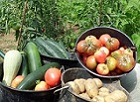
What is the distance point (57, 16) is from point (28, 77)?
1.59m

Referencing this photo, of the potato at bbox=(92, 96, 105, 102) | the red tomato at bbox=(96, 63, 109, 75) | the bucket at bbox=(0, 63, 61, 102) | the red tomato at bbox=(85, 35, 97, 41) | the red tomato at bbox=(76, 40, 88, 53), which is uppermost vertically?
the red tomato at bbox=(85, 35, 97, 41)

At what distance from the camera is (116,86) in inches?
107

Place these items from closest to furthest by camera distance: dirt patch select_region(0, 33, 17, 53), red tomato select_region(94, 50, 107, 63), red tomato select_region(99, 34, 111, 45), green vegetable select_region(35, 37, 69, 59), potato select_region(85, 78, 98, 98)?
potato select_region(85, 78, 98, 98)
red tomato select_region(94, 50, 107, 63)
red tomato select_region(99, 34, 111, 45)
green vegetable select_region(35, 37, 69, 59)
dirt patch select_region(0, 33, 17, 53)

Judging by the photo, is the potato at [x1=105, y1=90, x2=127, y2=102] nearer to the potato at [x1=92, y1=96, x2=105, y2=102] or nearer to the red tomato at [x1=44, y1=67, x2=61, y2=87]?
the potato at [x1=92, y1=96, x2=105, y2=102]

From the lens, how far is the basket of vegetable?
260 cm

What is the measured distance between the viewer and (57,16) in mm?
4129

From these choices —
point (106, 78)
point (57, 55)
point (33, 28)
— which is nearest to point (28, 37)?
point (33, 28)

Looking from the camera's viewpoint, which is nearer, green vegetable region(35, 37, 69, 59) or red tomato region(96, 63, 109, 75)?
red tomato region(96, 63, 109, 75)

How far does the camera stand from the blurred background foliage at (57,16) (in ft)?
11.7

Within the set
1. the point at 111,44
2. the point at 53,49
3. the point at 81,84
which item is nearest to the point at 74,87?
the point at 81,84

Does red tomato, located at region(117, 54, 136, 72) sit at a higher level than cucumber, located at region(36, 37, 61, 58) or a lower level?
lower

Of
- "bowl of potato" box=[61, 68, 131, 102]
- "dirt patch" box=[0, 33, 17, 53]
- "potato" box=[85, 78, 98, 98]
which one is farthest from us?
"dirt patch" box=[0, 33, 17, 53]

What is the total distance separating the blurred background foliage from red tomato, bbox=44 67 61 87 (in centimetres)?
80

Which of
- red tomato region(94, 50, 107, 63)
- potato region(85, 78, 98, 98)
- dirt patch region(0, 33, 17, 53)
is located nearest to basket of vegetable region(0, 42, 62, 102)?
potato region(85, 78, 98, 98)
